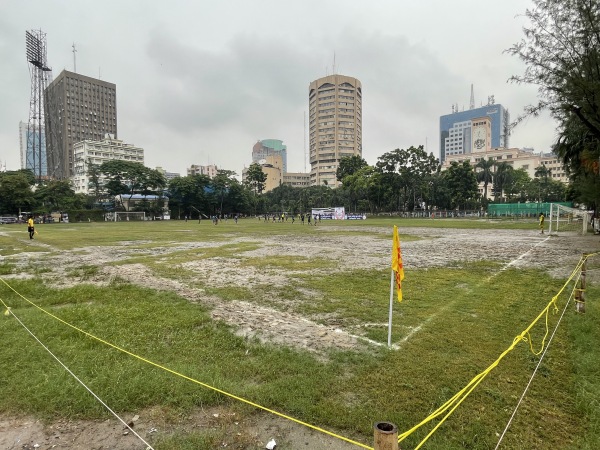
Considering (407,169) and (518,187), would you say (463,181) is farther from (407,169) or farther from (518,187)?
(518,187)

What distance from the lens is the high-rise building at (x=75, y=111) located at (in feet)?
470

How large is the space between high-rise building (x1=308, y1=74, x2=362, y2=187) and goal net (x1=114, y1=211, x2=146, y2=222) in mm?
95031

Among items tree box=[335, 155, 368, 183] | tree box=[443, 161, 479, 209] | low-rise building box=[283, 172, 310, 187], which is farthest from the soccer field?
low-rise building box=[283, 172, 310, 187]

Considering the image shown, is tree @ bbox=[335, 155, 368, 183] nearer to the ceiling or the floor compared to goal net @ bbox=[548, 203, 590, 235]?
nearer to the ceiling

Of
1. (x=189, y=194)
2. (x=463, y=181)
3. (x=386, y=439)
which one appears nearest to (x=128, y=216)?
(x=189, y=194)

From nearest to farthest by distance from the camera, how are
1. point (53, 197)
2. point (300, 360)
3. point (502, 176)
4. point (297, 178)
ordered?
point (300, 360) → point (53, 197) → point (502, 176) → point (297, 178)

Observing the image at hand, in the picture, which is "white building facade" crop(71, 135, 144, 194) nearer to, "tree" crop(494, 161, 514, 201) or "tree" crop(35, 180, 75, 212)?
"tree" crop(35, 180, 75, 212)

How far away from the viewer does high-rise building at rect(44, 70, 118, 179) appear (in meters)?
143

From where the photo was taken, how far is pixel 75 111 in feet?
487

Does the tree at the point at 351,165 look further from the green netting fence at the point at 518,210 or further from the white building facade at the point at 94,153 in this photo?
the white building facade at the point at 94,153

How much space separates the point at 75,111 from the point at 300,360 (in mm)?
177769

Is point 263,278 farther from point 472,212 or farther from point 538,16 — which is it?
point 472,212

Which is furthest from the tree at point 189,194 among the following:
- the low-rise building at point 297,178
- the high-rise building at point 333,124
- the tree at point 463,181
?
the low-rise building at point 297,178

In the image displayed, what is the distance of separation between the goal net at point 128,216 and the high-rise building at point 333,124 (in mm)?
95031
